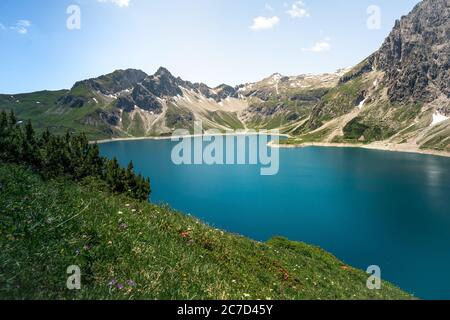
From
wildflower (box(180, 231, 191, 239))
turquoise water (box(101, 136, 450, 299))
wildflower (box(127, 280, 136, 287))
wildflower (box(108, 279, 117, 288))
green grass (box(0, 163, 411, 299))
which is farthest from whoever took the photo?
turquoise water (box(101, 136, 450, 299))

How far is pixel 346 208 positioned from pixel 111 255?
10011 centimetres

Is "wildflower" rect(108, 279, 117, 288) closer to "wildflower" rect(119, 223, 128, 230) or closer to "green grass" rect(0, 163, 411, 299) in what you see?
"green grass" rect(0, 163, 411, 299)

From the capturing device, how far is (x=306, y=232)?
262 ft

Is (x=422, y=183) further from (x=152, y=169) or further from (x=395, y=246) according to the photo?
(x=152, y=169)

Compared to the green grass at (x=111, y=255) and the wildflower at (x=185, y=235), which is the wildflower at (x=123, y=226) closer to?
the green grass at (x=111, y=255)

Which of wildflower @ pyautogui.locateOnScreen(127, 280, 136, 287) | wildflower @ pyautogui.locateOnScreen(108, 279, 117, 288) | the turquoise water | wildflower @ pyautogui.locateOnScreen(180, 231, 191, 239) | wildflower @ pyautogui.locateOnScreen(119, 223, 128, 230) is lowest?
the turquoise water

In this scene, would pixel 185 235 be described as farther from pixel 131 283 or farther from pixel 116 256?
pixel 131 283

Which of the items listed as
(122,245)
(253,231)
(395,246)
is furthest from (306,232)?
(122,245)

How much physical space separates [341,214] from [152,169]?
109 metres

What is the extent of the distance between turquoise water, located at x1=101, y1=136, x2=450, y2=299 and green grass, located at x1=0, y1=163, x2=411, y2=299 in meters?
51.2

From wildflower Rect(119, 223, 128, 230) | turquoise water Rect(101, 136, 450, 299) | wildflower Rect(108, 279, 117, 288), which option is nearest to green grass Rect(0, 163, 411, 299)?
wildflower Rect(119, 223, 128, 230)

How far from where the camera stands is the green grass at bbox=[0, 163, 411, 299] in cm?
698

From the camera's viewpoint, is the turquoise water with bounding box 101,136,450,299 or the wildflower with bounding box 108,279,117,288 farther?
the turquoise water with bounding box 101,136,450,299

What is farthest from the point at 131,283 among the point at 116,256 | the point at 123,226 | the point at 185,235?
the point at 185,235
